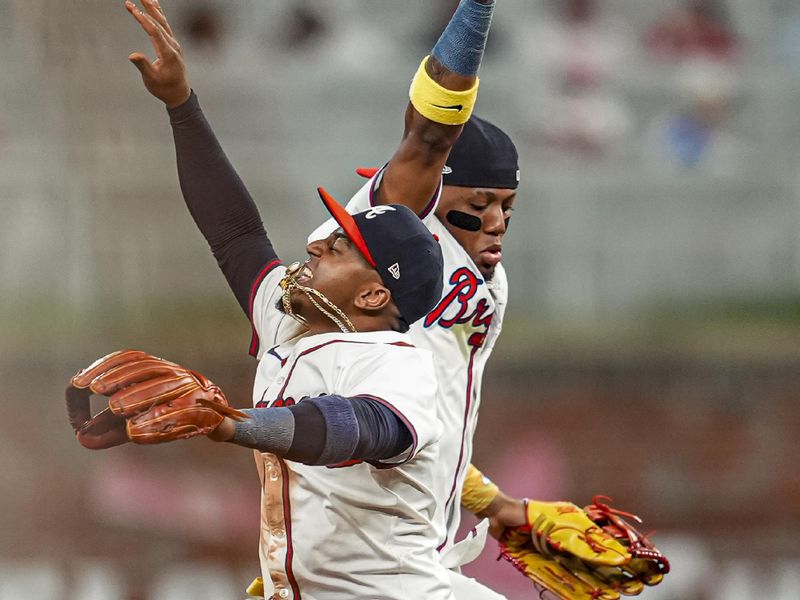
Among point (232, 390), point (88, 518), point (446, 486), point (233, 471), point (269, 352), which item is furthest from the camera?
point (232, 390)

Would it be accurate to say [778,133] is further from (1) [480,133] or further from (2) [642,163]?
(1) [480,133]

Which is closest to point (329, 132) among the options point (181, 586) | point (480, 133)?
point (181, 586)

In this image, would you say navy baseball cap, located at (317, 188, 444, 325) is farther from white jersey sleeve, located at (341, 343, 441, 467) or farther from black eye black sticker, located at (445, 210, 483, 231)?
black eye black sticker, located at (445, 210, 483, 231)

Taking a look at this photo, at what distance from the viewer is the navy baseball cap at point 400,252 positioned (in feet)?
7.43

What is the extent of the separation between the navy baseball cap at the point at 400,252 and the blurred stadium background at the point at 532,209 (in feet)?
15.7

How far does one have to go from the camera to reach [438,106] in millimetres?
2529

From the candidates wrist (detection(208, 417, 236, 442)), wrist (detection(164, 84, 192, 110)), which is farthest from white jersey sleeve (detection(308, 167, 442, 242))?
wrist (detection(208, 417, 236, 442))

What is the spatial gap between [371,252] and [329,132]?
6760 millimetres

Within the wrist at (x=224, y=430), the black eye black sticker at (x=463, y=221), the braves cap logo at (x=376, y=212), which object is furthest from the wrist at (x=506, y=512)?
the wrist at (x=224, y=430)

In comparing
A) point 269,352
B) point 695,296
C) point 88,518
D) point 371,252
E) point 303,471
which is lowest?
point 88,518

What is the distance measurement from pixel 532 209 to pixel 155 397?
25.1 feet

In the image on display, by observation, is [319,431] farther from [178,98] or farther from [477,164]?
[477,164]

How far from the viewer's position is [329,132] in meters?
8.92

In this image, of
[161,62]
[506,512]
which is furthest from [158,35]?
[506,512]
